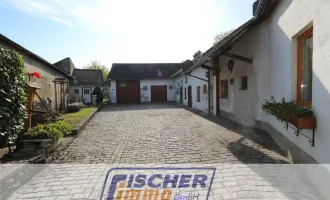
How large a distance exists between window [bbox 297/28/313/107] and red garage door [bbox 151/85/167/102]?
22963mm

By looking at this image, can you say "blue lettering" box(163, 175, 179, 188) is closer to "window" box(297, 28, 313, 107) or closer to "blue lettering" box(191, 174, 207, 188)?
"blue lettering" box(191, 174, 207, 188)

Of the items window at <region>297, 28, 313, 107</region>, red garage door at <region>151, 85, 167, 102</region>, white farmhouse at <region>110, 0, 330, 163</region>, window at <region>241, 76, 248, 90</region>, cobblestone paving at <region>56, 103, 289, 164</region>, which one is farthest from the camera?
red garage door at <region>151, 85, 167, 102</region>

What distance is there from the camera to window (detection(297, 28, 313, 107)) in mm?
3686

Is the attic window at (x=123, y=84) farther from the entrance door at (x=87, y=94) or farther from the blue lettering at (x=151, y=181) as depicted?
the blue lettering at (x=151, y=181)

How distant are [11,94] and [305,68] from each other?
615 cm

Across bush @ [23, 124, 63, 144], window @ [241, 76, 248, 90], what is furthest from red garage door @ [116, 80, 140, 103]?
bush @ [23, 124, 63, 144]

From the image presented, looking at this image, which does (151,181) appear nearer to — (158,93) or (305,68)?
(305,68)

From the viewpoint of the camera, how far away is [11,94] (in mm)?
4215

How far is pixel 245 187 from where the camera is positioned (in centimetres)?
306

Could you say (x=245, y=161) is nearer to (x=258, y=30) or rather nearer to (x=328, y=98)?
(x=328, y=98)

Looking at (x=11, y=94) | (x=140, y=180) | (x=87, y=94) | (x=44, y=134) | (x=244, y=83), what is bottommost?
(x=140, y=180)

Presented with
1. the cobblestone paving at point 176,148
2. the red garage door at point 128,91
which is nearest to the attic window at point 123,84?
the red garage door at point 128,91

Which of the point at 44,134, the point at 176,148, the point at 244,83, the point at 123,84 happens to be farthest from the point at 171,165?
the point at 123,84

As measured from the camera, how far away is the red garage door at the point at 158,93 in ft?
Answer: 88.2
